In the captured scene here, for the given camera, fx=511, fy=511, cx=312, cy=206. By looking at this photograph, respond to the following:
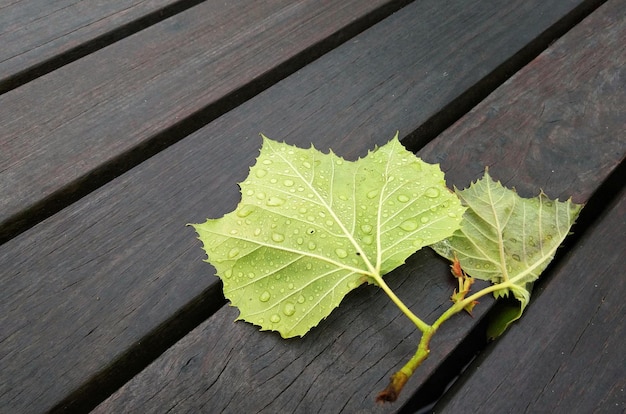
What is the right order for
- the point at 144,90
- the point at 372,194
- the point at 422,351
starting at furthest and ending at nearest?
the point at 144,90 → the point at 372,194 → the point at 422,351

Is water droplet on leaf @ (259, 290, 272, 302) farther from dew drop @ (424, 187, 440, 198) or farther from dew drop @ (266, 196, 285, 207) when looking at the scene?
dew drop @ (424, 187, 440, 198)

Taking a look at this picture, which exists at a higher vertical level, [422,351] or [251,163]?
[251,163]

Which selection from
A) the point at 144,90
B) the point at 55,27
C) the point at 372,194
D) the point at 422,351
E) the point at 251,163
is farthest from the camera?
the point at 55,27

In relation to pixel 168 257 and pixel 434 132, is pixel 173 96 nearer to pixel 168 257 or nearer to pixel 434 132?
pixel 168 257

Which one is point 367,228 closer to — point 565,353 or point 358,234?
point 358,234

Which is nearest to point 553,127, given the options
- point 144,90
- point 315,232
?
point 315,232

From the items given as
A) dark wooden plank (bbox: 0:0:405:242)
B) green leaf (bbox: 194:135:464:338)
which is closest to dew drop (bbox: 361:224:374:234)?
green leaf (bbox: 194:135:464:338)

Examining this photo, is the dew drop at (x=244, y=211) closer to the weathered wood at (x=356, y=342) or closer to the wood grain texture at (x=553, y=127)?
the weathered wood at (x=356, y=342)

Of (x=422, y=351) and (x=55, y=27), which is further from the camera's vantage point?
(x=55, y=27)
